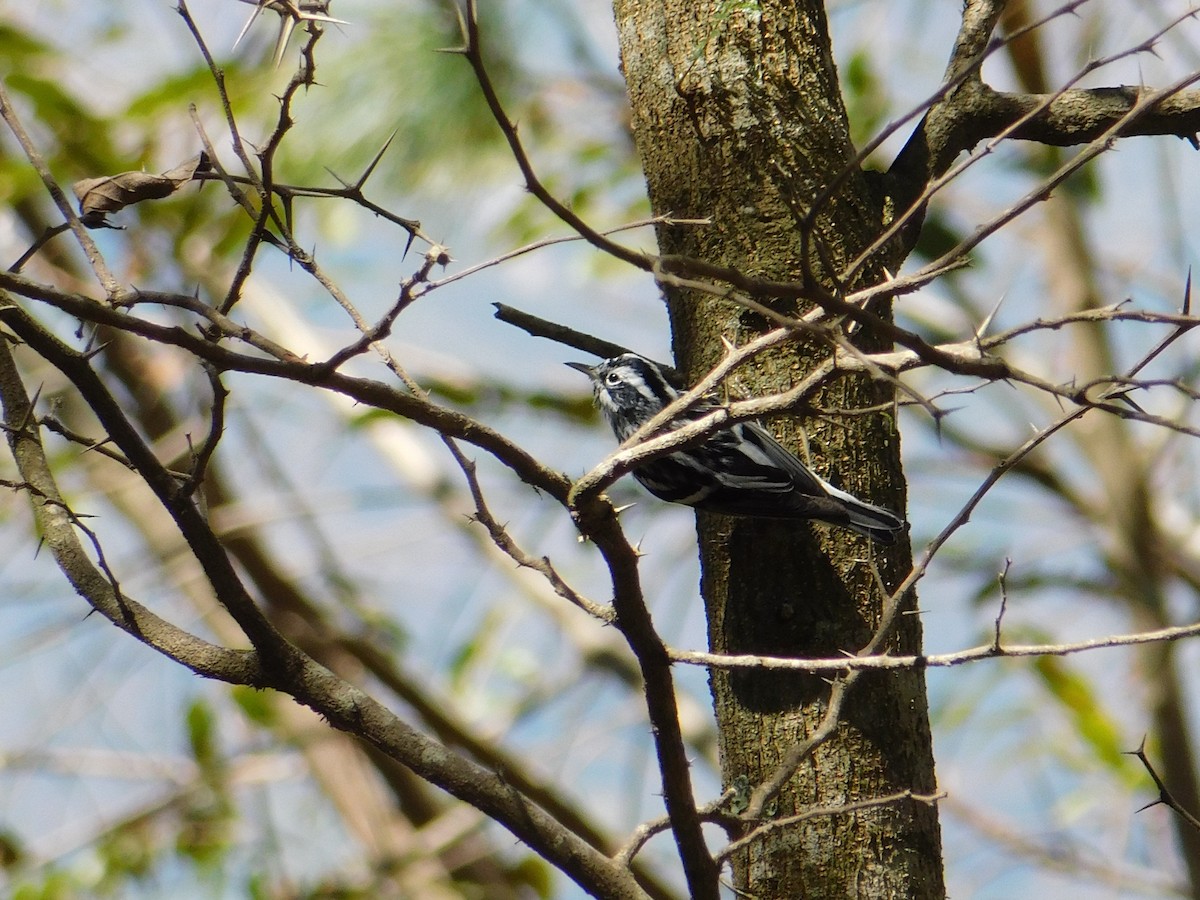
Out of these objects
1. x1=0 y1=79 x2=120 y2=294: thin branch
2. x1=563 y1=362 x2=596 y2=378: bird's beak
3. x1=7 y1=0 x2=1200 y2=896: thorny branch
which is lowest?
x1=7 y1=0 x2=1200 y2=896: thorny branch

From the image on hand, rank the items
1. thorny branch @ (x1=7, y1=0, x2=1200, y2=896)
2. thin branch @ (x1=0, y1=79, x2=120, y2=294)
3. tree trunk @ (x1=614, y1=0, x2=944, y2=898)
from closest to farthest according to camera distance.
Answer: thorny branch @ (x1=7, y1=0, x2=1200, y2=896), thin branch @ (x1=0, y1=79, x2=120, y2=294), tree trunk @ (x1=614, y1=0, x2=944, y2=898)

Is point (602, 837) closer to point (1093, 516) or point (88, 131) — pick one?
point (1093, 516)

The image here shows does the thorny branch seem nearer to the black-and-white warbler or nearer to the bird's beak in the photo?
the black-and-white warbler

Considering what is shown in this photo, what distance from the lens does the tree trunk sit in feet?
7.52

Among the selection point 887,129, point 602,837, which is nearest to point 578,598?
point 887,129

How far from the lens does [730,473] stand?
116 inches

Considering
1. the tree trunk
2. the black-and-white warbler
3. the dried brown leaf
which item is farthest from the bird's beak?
A: the dried brown leaf

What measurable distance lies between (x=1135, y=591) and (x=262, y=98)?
4636 mm

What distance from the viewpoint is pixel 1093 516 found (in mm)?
6855

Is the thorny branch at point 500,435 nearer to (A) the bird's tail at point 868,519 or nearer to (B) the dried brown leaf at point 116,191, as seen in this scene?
(B) the dried brown leaf at point 116,191

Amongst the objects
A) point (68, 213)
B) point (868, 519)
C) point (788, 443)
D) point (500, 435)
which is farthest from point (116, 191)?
point (868, 519)

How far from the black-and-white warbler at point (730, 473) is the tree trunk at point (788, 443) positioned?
41mm

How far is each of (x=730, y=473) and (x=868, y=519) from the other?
20.6 inches

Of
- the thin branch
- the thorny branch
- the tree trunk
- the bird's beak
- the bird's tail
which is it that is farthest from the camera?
the bird's beak
